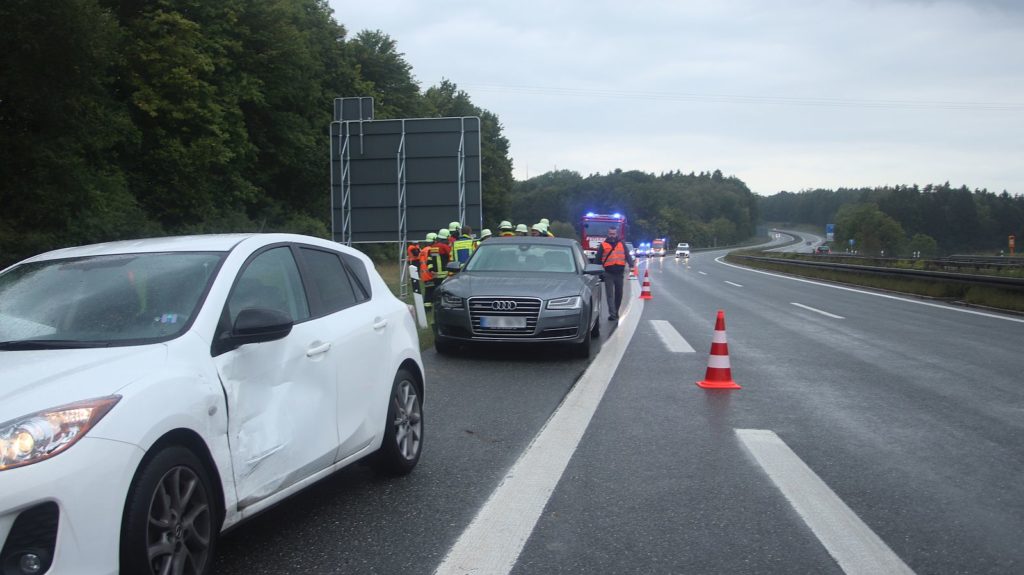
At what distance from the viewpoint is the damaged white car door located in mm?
3857

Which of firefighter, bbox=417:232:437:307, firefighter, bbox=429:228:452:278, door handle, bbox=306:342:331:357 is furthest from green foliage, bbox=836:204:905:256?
door handle, bbox=306:342:331:357

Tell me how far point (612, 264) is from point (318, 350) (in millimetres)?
12523

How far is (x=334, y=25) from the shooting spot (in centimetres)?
5700

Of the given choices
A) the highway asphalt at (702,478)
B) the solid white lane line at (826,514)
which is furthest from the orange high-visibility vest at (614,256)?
the solid white lane line at (826,514)

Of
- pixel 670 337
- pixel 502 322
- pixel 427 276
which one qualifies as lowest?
pixel 670 337

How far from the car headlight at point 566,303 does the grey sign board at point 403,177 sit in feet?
39.4

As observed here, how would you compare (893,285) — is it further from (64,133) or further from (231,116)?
(231,116)

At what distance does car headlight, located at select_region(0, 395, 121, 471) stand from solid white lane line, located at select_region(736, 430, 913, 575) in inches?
126

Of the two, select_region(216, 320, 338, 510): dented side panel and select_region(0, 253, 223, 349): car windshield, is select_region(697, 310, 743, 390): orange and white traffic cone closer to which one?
select_region(216, 320, 338, 510): dented side panel

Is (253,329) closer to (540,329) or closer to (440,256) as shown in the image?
(540,329)

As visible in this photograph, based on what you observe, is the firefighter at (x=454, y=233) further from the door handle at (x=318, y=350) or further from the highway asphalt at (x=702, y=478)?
the door handle at (x=318, y=350)

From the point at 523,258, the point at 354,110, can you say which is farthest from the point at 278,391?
the point at 354,110

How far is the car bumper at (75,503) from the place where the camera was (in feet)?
9.23

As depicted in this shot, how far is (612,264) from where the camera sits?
16.7 metres
